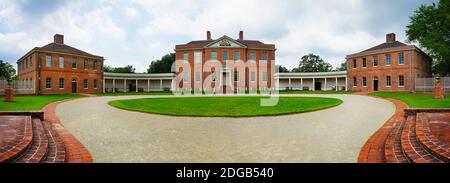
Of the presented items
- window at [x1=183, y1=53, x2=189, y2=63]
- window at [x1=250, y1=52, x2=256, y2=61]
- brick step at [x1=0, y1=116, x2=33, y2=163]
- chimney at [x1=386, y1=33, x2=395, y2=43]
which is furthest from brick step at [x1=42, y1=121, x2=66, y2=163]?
chimney at [x1=386, y1=33, x2=395, y2=43]

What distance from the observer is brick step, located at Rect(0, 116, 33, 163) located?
4444mm

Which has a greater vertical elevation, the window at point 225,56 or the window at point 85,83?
the window at point 225,56

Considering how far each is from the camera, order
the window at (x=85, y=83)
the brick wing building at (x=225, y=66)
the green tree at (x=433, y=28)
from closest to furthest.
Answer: the green tree at (x=433, y=28)
the window at (x=85, y=83)
the brick wing building at (x=225, y=66)

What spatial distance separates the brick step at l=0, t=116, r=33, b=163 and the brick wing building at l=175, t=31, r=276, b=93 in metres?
34.6

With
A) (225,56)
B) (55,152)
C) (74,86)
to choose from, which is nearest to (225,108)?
(55,152)

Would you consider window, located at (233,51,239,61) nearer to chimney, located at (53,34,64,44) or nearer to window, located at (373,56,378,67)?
window, located at (373,56,378,67)

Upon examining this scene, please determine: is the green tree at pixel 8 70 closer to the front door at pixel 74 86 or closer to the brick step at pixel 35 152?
the front door at pixel 74 86

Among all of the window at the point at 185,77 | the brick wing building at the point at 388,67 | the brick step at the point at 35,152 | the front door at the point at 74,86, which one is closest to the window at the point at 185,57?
the window at the point at 185,77

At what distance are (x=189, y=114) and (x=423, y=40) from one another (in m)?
28.1

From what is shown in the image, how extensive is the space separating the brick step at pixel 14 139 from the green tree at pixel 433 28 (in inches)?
1276

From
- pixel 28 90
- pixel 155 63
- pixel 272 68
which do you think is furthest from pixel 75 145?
pixel 155 63

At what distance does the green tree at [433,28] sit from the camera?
26.4 m

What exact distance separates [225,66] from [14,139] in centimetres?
3803
